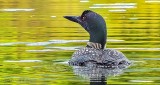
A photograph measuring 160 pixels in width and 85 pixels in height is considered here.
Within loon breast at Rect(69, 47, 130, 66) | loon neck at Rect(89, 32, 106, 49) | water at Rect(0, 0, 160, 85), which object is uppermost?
loon neck at Rect(89, 32, 106, 49)

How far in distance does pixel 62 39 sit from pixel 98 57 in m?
4.02

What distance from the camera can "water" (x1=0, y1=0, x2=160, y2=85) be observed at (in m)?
15.4

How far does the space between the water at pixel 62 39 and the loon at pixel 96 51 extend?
0.28 meters

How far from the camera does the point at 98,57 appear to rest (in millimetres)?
16516

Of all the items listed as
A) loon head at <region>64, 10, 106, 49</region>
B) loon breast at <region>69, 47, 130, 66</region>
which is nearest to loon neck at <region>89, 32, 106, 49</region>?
loon head at <region>64, 10, 106, 49</region>

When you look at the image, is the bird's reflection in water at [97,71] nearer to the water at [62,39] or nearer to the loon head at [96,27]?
the water at [62,39]

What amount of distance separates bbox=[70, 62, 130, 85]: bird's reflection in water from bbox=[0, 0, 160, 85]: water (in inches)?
5.2

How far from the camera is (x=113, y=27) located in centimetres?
2359

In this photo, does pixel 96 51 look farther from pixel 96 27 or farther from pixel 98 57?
pixel 96 27

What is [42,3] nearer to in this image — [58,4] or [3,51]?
[58,4]

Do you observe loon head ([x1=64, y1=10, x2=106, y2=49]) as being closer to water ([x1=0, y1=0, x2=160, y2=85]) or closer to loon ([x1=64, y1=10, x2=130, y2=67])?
loon ([x1=64, y1=10, x2=130, y2=67])

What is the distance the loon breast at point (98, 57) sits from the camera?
16453 millimetres

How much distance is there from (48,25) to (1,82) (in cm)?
967

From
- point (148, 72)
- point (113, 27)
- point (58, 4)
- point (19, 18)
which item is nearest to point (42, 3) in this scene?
point (58, 4)
